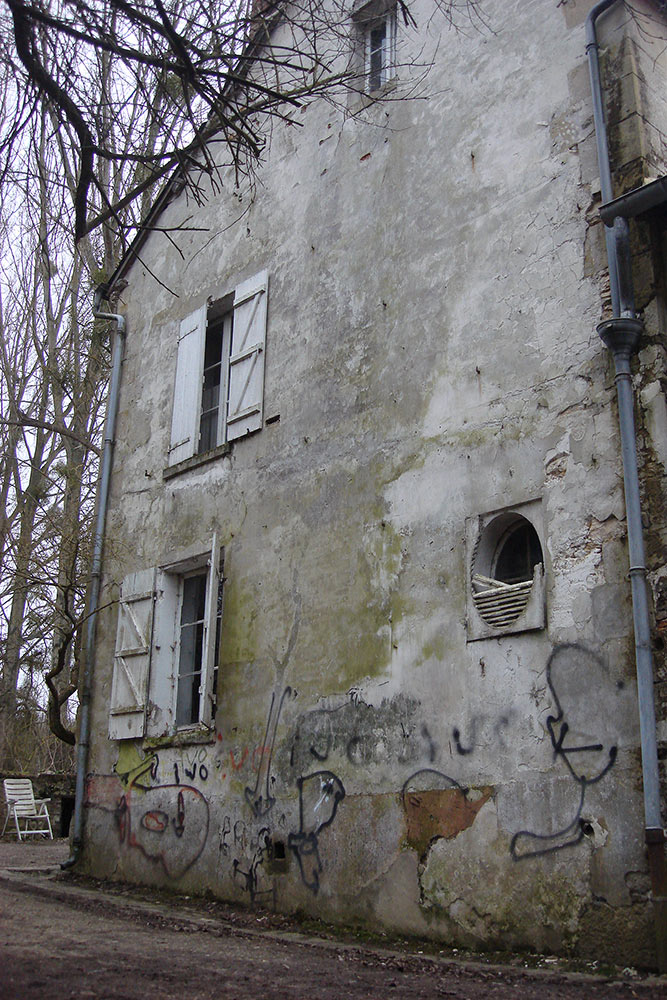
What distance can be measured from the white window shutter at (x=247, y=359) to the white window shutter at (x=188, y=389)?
50cm

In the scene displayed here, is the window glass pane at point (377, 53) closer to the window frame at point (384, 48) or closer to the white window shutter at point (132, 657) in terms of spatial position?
the window frame at point (384, 48)

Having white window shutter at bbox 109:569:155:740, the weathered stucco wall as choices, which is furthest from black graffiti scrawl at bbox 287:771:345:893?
white window shutter at bbox 109:569:155:740

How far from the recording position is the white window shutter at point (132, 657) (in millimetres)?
8992

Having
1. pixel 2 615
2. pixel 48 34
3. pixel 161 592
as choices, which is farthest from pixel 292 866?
pixel 2 615

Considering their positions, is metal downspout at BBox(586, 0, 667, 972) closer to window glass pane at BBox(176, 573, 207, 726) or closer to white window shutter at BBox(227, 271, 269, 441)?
white window shutter at BBox(227, 271, 269, 441)

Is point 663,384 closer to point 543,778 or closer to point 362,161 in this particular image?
point 543,778

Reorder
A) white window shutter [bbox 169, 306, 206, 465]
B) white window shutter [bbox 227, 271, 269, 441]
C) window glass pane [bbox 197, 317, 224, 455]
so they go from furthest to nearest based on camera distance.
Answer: window glass pane [bbox 197, 317, 224, 455] → white window shutter [bbox 169, 306, 206, 465] → white window shutter [bbox 227, 271, 269, 441]

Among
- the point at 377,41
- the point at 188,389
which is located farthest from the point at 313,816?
the point at 377,41

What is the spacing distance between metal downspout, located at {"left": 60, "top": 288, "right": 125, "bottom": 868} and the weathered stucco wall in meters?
0.19

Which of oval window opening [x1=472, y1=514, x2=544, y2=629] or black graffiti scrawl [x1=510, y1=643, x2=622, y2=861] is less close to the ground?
oval window opening [x1=472, y1=514, x2=544, y2=629]

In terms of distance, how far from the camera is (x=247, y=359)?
909 centimetres

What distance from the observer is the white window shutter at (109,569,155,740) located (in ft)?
29.5

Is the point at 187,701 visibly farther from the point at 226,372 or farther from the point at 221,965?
the point at 221,965

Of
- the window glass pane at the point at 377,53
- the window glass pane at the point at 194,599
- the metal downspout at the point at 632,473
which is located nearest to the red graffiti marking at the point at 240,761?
the window glass pane at the point at 194,599
